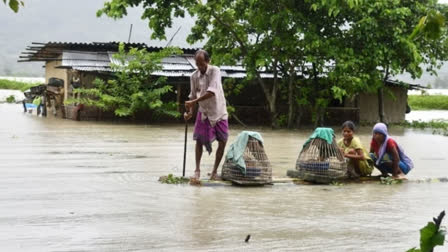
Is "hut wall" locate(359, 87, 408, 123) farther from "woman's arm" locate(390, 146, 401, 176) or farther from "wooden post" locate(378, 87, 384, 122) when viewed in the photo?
"woman's arm" locate(390, 146, 401, 176)

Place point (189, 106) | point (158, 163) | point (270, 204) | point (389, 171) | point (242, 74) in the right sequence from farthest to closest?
point (242, 74), point (158, 163), point (389, 171), point (189, 106), point (270, 204)

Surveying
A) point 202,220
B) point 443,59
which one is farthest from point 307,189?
point 443,59

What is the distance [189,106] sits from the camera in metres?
7.69

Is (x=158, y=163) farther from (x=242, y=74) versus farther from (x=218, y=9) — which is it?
(x=242, y=74)

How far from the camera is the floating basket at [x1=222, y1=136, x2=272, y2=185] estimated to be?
780 centimetres

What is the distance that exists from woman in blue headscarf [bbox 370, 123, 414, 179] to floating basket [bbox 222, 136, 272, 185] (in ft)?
4.90

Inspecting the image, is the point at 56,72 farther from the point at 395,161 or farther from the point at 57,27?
the point at 57,27

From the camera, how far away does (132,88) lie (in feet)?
69.5

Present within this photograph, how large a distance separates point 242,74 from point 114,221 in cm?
1723

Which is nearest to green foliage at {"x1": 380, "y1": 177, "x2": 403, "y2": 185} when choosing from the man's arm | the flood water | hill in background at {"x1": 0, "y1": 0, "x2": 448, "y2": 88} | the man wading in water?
the flood water

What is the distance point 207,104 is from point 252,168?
91 centimetres

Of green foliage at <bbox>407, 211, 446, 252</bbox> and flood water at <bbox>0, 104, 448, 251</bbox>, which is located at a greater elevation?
green foliage at <bbox>407, 211, 446, 252</bbox>

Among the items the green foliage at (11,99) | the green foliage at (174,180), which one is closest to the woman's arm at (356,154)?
the green foliage at (174,180)

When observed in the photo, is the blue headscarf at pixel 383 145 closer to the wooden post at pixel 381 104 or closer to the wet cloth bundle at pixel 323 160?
the wet cloth bundle at pixel 323 160
